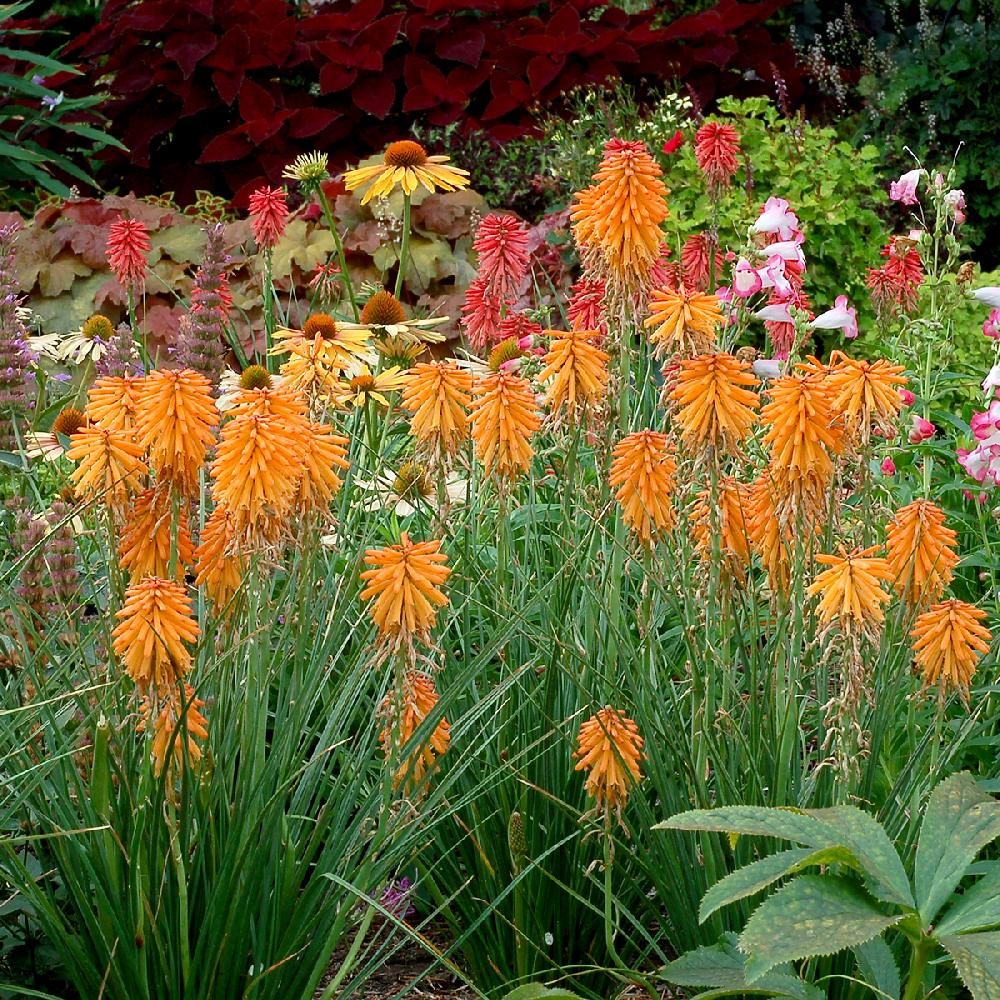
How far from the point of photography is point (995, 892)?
1.83 metres

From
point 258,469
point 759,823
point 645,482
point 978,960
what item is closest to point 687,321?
point 645,482

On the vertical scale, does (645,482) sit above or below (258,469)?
below

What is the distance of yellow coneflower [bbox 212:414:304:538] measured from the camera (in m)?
2.03

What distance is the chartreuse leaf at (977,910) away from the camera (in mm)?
1766

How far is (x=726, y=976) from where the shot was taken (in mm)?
2115

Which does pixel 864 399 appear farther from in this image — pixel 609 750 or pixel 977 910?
pixel 977 910

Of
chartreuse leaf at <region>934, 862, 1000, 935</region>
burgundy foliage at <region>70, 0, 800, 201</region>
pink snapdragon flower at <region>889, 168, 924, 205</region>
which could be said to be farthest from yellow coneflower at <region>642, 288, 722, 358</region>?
burgundy foliage at <region>70, 0, 800, 201</region>

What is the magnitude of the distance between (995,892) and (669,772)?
0.81 metres

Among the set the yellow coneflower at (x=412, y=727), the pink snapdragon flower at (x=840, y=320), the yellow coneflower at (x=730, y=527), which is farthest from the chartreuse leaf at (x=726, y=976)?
the pink snapdragon flower at (x=840, y=320)

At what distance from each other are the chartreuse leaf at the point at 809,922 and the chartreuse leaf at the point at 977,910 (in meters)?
0.07

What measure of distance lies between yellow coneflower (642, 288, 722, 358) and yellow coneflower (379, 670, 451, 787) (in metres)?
0.68

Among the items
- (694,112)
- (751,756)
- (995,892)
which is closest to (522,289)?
(694,112)

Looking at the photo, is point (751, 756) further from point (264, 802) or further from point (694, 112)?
point (694, 112)

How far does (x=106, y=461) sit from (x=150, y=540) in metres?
0.19
